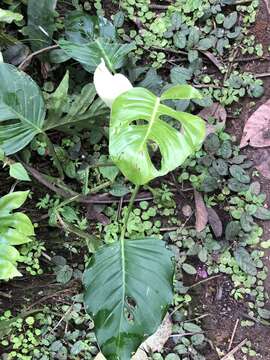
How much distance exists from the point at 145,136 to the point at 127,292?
0.48 metres

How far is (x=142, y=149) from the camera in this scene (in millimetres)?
1529

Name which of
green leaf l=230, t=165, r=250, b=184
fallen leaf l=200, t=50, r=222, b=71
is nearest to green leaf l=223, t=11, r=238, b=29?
fallen leaf l=200, t=50, r=222, b=71

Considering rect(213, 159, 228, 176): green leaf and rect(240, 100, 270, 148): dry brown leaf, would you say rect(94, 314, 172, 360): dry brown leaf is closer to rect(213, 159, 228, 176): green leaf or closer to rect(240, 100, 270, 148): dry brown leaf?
rect(213, 159, 228, 176): green leaf

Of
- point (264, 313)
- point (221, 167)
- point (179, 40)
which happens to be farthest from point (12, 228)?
point (179, 40)

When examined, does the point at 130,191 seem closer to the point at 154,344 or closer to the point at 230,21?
the point at 154,344

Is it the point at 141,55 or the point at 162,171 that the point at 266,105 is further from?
the point at 162,171

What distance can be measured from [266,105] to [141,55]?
0.50m

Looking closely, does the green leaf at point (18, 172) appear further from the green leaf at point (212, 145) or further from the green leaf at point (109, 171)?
the green leaf at point (212, 145)

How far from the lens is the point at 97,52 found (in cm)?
208

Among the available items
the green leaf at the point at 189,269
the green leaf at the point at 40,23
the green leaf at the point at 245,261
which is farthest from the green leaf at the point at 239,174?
the green leaf at the point at 40,23

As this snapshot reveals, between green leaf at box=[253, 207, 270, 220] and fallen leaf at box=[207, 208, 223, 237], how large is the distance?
0.41 ft

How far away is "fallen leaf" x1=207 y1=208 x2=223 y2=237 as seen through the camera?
213cm

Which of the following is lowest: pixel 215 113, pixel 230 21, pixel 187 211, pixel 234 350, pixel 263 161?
pixel 234 350

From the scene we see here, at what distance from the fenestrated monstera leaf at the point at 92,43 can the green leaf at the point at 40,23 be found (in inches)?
2.8
